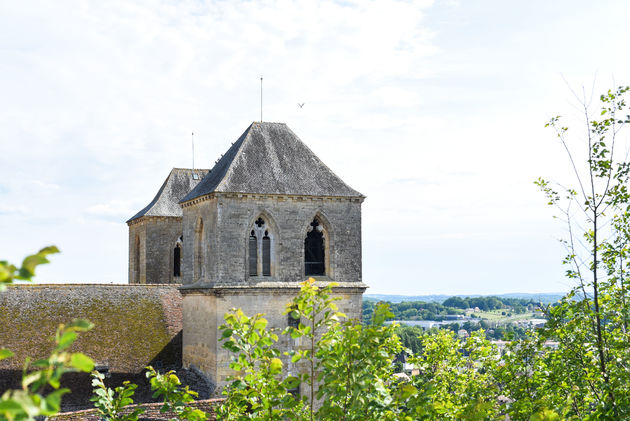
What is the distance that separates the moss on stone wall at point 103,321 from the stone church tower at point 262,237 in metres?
1.38

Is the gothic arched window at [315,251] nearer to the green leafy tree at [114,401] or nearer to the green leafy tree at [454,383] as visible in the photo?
the green leafy tree at [454,383]

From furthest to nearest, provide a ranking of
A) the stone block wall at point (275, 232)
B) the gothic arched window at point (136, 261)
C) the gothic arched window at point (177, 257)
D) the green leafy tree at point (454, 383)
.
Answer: the gothic arched window at point (136, 261) < the gothic arched window at point (177, 257) < the stone block wall at point (275, 232) < the green leafy tree at point (454, 383)

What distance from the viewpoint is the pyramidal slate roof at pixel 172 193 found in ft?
98.9

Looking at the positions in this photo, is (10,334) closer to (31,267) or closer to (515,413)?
(515,413)

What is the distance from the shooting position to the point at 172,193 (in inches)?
1216

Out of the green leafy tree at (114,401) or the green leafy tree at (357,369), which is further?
the green leafy tree at (114,401)

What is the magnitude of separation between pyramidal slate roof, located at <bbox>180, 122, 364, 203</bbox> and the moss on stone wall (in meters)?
4.50

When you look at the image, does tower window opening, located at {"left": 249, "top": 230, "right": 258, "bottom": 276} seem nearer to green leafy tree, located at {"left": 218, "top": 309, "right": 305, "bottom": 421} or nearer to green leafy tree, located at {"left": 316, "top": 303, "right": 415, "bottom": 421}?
green leafy tree, located at {"left": 218, "top": 309, "right": 305, "bottom": 421}

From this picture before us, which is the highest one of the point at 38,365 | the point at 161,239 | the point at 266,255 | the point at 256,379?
the point at 161,239

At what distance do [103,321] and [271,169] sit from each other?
763 centimetres

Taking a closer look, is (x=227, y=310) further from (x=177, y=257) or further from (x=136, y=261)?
(x=136, y=261)

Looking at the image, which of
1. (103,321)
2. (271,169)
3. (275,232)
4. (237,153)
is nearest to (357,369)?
(275,232)

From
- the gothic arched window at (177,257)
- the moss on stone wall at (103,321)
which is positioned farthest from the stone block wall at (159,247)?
the moss on stone wall at (103,321)

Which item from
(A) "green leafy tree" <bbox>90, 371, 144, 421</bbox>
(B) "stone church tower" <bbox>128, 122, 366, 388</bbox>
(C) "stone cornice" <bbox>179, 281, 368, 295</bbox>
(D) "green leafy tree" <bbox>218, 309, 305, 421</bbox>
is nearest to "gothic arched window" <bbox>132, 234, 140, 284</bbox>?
(B) "stone church tower" <bbox>128, 122, 366, 388</bbox>
